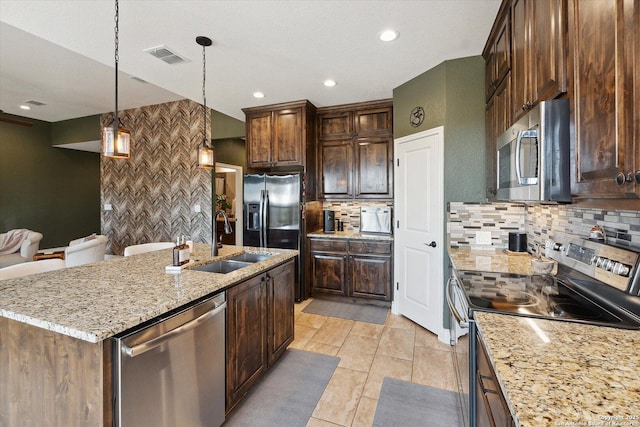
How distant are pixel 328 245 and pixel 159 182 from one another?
3.46 meters

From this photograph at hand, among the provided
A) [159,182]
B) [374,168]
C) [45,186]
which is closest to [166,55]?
[374,168]

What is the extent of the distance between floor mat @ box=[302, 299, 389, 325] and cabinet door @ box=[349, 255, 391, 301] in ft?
0.49

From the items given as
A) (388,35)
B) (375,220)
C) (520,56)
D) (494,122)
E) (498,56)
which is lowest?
(375,220)

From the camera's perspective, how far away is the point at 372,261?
12.4 feet

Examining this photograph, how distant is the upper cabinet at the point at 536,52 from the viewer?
1.27 m

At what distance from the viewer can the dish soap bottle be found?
76.3 inches

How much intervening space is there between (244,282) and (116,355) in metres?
0.86

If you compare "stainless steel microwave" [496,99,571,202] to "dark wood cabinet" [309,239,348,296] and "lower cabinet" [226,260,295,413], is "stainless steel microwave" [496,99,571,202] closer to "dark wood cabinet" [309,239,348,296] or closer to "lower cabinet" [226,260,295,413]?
"lower cabinet" [226,260,295,413]

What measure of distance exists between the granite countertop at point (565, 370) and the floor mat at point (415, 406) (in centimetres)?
110

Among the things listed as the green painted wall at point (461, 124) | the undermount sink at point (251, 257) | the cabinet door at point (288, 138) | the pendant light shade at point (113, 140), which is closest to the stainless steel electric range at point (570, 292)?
the green painted wall at point (461, 124)

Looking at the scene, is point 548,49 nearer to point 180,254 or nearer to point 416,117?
point 416,117

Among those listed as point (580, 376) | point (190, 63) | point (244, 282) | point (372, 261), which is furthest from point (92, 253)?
point (580, 376)

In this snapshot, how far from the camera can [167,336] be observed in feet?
4.36

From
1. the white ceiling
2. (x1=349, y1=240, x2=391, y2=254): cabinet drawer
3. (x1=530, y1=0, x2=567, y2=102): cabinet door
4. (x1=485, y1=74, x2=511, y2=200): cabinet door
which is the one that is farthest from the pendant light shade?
(x1=349, y1=240, x2=391, y2=254): cabinet drawer
